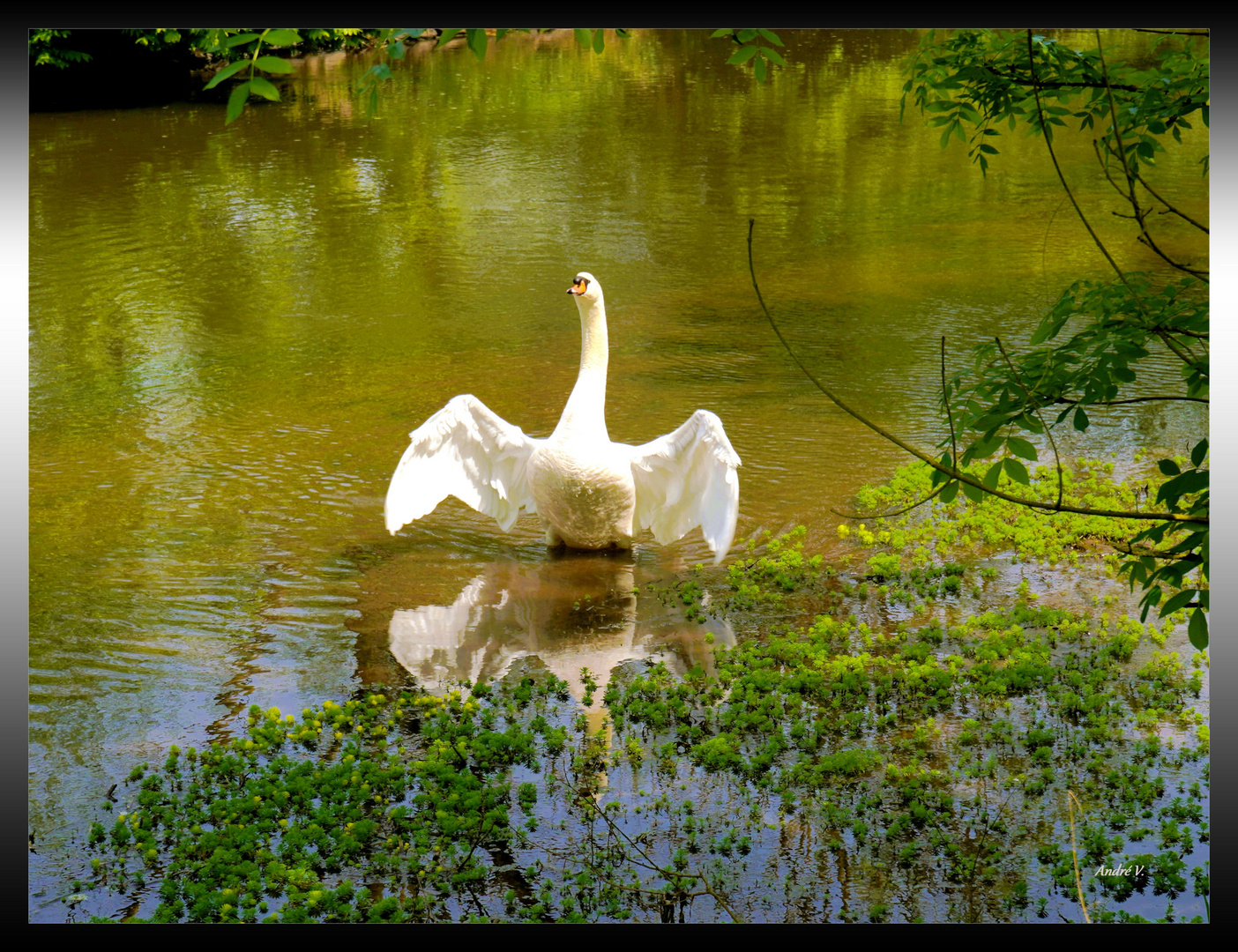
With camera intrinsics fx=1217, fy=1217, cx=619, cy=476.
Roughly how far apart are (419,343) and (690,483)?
5.20 metres

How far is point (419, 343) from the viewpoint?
11.6m

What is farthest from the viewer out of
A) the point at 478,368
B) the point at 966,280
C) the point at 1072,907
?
the point at 966,280

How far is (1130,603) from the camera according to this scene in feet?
21.9

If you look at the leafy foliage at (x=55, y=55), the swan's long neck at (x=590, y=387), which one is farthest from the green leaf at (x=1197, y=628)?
the leafy foliage at (x=55, y=55)

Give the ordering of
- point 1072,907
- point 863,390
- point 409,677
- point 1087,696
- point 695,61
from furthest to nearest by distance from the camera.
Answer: point 695,61 < point 863,390 < point 409,677 < point 1087,696 < point 1072,907

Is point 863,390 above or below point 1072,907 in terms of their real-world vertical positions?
above

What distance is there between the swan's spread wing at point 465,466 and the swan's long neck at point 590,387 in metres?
0.29

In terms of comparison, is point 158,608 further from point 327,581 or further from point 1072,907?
point 1072,907

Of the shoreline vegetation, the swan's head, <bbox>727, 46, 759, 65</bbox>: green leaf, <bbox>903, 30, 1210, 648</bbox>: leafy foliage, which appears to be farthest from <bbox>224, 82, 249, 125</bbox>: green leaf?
the swan's head

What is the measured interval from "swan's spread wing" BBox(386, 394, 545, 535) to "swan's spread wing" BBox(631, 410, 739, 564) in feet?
2.28

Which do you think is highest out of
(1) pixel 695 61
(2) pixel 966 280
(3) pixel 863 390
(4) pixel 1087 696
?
(1) pixel 695 61

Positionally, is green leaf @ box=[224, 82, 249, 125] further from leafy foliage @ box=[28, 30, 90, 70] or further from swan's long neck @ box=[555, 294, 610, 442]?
leafy foliage @ box=[28, 30, 90, 70]

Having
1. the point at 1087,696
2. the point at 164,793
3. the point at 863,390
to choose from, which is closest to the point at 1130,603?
the point at 1087,696

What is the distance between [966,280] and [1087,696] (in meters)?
8.14
